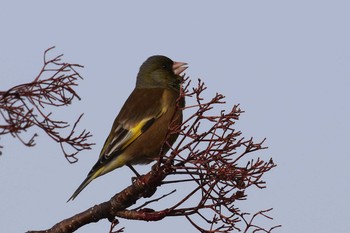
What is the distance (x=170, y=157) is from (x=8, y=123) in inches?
59.6

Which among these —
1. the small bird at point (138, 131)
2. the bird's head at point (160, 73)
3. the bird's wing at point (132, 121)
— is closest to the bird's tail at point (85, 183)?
the small bird at point (138, 131)

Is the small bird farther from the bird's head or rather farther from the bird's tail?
the bird's head

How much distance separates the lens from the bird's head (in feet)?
32.2

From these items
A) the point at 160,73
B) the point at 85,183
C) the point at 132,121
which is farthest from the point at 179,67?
the point at 85,183

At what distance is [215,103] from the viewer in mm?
5441

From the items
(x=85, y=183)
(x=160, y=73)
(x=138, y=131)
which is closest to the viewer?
(x=85, y=183)

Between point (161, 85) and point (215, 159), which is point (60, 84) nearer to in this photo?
point (215, 159)

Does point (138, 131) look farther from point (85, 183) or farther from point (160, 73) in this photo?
point (160, 73)

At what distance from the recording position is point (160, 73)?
9906 mm

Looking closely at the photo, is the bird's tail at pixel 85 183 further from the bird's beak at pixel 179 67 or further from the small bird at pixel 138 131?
the bird's beak at pixel 179 67

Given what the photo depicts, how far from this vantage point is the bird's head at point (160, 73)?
386 inches

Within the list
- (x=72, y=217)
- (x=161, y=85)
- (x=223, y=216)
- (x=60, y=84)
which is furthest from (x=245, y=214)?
(x=161, y=85)

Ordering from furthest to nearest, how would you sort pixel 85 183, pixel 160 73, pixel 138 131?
pixel 160 73, pixel 138 131, pixel 85 183

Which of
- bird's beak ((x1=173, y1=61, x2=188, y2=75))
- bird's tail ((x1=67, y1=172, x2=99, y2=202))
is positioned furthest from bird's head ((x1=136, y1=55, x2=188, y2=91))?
bird's tail ((x1=67, y1=172, x2=99, y2=202))
